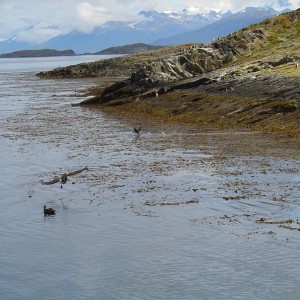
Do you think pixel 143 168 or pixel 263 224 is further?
pixel 143 168

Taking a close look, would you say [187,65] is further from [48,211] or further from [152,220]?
[152,220]

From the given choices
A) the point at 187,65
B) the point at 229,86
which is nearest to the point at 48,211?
the point at 229,86

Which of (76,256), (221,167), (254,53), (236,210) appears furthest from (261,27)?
(76,256)

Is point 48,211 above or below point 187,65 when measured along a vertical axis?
below

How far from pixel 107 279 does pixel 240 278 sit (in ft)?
12.1

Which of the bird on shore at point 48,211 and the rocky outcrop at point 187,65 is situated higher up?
the rocky outcrop at point 187,65

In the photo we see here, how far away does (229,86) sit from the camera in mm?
57250

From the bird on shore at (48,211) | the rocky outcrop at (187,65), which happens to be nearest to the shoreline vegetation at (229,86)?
the rocky outcrop at (187,65)

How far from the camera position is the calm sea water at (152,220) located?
16984mm

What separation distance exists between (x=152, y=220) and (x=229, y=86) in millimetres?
36322

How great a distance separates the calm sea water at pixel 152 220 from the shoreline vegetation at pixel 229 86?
6.10 m

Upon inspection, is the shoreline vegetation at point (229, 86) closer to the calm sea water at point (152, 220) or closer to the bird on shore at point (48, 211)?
the calm sea water at point (152, 220)

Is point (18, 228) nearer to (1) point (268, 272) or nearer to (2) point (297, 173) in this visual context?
(1) point (268, 272)

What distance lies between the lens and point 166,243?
20.2 metres
